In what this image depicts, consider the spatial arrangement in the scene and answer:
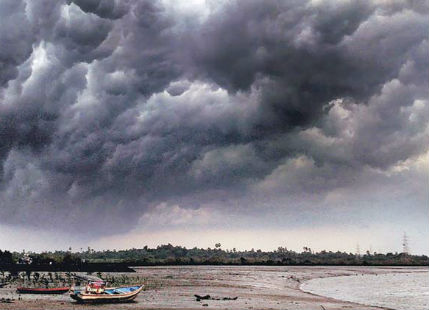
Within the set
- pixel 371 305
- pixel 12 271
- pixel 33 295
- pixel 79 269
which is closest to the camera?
pixel 371 305

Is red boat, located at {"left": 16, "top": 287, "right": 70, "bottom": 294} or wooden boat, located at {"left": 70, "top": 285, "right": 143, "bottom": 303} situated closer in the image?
wooden boat, located at {"left": 70, "top": 285, "right": 143, "bottom": 303}

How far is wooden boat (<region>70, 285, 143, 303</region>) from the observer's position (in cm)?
5147

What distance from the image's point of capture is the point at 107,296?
52.6 m

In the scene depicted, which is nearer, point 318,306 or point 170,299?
point 318,306

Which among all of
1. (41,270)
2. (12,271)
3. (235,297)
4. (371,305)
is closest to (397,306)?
(371,305)

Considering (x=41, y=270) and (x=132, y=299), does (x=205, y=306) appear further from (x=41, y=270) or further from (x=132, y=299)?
(x=41, y=270)

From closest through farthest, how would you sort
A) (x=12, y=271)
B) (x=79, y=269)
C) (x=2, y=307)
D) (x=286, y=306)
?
(x=2, y=307) < (x=286, y=306) < (x=12, y=271) < (x=79, y=269)

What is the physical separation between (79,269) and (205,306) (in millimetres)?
93011

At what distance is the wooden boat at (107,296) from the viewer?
169 feet

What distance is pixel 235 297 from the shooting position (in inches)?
2319

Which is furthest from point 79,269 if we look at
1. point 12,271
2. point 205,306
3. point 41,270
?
point 205,306

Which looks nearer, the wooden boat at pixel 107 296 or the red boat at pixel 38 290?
the wooden boat at pixel 107 296

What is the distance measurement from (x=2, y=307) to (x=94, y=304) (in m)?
9.37

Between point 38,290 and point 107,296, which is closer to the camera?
point 107,296
